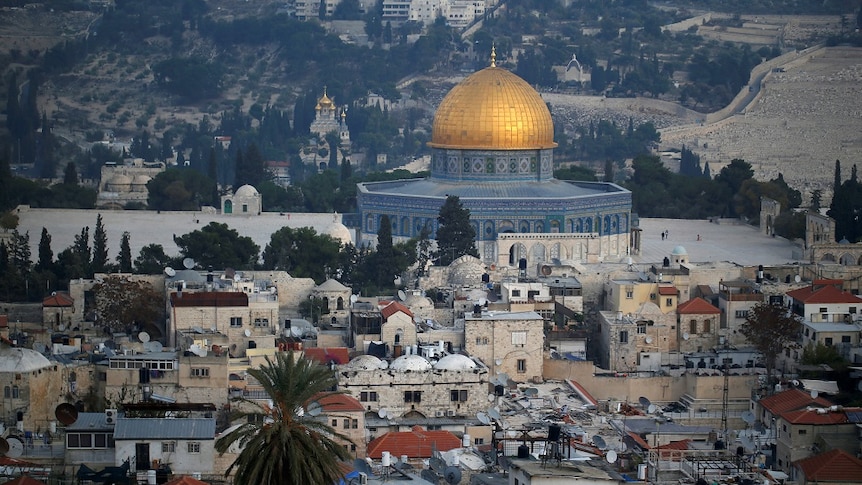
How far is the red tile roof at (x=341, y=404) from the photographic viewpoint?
1510 inches


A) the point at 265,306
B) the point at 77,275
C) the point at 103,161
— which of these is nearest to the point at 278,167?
the point at 103,161

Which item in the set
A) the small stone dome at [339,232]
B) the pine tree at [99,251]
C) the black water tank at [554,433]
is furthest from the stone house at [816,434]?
the small stone dome at [339,232]

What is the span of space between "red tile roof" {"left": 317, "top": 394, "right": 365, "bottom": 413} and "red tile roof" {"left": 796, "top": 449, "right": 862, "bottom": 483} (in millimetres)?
5977

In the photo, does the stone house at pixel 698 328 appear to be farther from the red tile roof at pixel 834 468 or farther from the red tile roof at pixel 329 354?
the red tile roof at pixel 834 468

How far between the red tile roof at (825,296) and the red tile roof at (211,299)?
8.80 metres

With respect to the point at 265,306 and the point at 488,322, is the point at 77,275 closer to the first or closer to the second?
the point at 265,306

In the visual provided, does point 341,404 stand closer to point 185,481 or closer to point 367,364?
point 367,364

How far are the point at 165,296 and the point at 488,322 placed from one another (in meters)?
5.82

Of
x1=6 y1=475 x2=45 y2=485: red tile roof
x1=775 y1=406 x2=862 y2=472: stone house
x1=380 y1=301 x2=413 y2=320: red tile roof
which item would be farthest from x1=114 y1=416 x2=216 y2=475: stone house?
x1=380 y1=301 x2=413 y2=320: red tile roof

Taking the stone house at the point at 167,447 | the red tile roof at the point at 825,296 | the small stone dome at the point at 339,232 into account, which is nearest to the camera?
the stone house at the point at 167,447

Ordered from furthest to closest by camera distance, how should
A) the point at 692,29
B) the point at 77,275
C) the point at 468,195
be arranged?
the point at 692,29
the point at 468,195
the point at 77,275

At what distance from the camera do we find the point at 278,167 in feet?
Result: 303

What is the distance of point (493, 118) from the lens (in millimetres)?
61812

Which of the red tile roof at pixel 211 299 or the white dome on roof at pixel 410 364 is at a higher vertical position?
the red tile roof at pixel 211 299
